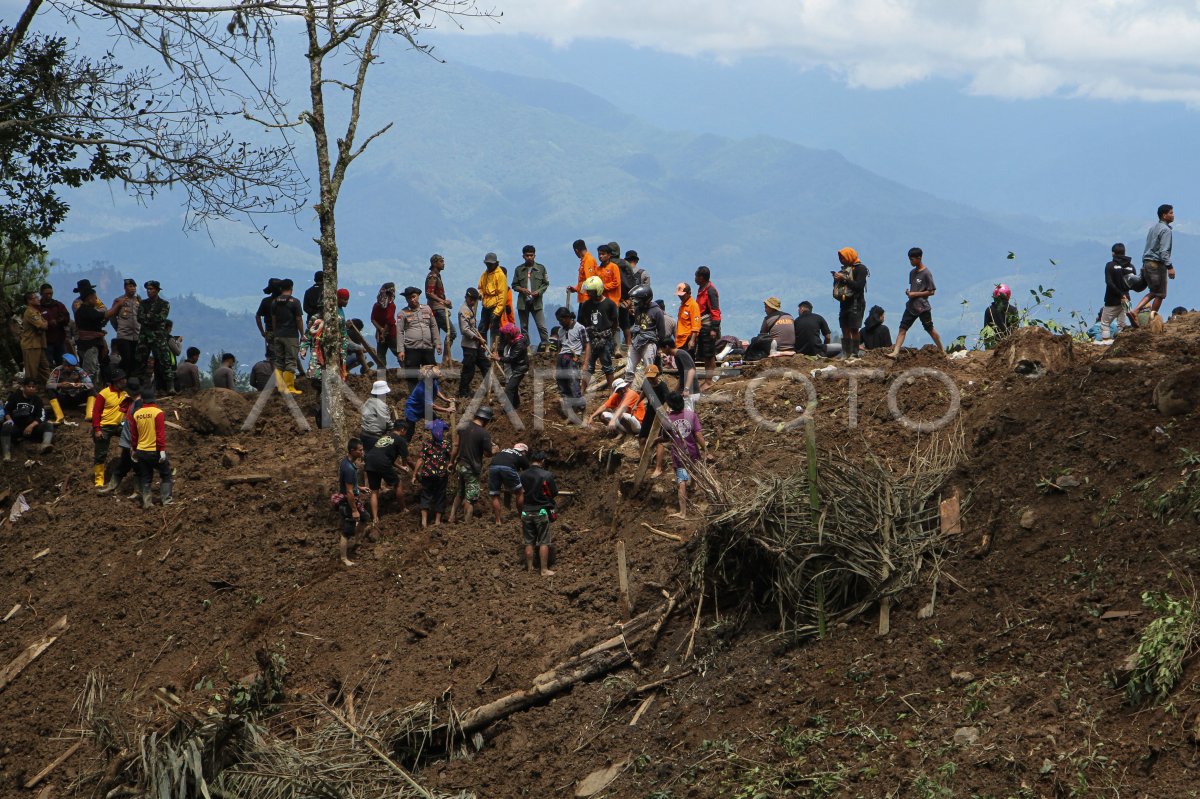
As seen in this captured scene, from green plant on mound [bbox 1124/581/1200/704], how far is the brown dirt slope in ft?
0.42

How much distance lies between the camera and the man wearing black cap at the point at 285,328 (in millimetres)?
18812

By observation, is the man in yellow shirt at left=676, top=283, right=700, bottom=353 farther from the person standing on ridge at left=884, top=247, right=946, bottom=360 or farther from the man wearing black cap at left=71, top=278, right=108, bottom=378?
the man wearing black cap at left=71, top=278, right=108, bottom=378

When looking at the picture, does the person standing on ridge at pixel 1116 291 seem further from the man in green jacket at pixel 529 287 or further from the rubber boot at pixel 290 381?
the rubber boot at pixel 290 381

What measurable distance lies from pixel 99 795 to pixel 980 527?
8.74m

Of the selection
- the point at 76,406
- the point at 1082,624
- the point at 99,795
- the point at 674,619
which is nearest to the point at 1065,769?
the point at 1082,624

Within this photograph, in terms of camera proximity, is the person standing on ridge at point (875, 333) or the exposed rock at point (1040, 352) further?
the person standing on ridge at point (875, 333)

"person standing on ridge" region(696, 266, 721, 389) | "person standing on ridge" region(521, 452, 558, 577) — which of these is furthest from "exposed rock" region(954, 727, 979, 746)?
"person standing on ridge" region(696, 266, 721, 389)

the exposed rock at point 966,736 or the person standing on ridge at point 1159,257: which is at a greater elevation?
the person standing on ridge at point 1159,257

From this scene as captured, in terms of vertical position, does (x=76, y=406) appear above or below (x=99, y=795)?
above

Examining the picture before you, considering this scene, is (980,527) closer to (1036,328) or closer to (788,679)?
(788,679)

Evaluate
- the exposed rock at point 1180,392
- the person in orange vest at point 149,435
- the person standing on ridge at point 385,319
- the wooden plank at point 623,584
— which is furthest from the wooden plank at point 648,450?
the person in orange vest at point 149,435

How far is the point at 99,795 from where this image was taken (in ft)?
41.5

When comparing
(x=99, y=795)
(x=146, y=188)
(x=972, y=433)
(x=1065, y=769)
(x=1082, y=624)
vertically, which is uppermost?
(x=146, y=188)

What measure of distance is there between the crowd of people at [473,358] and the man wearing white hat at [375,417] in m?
0.02
